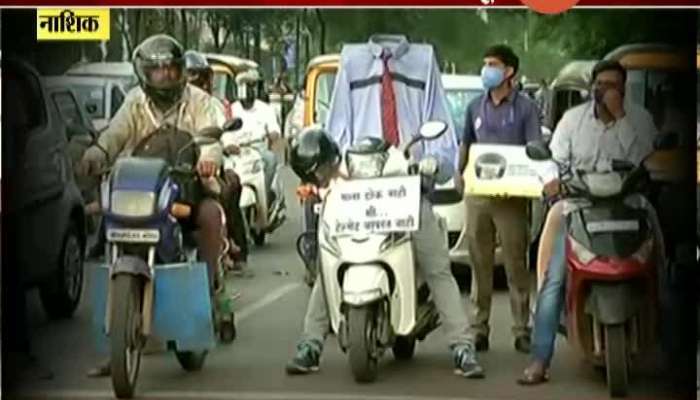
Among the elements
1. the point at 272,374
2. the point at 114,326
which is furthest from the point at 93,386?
the point at 272,374

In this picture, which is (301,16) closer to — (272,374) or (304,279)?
(304,279)

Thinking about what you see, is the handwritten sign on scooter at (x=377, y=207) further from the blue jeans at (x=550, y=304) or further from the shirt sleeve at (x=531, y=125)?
the blue jeans at (x=550, y=304)

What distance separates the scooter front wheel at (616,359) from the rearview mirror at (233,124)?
1917mm

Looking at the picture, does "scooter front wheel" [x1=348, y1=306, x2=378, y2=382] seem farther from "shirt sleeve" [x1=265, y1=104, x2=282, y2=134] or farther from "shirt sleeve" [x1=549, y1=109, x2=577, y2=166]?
"shirt sleeve" [x1=549, y1=109, x2=577, y2=166]

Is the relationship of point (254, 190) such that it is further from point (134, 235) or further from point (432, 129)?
point (432, 129)

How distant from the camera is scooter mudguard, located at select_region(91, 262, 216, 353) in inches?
257

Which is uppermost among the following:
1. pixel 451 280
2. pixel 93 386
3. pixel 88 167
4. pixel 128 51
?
pixel 128 51

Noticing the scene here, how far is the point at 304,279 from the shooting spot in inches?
256

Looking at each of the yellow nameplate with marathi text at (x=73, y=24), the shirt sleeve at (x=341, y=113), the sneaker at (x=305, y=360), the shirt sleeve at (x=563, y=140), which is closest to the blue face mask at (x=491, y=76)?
the shirt sleeve at (x=563, y=140)

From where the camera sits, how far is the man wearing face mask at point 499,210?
6.38 metres

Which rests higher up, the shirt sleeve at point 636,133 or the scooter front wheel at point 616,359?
the shirt sleeve at point 636,133

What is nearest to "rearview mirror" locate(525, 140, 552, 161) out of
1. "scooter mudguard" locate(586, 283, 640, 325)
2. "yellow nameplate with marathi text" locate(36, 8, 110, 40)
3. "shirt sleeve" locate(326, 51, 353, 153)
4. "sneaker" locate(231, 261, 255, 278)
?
"scooter mudguard" locate(586, 283, 640, 325)

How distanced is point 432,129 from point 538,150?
0.49 metres

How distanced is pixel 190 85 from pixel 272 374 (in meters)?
1.39
